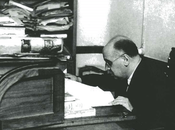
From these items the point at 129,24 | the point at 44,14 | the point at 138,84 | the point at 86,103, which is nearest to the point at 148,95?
the point at 138,84

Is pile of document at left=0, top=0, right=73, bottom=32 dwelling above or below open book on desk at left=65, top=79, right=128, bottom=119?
above

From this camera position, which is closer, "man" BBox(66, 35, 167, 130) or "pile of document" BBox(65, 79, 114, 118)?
"pile of document" BBox(65, 79, 114, 118)

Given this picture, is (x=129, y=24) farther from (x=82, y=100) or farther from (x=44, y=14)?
(x=82, y=100)

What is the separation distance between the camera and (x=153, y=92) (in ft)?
4.86

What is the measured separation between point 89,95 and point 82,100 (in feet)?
0.47

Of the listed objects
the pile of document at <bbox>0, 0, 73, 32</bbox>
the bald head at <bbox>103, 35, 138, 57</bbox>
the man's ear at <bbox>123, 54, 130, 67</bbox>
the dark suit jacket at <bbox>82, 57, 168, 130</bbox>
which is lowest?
the dark suit jacket at <bbox>82, 57, 168, 130</bbox>

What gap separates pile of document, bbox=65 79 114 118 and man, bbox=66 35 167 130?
0.27 ft

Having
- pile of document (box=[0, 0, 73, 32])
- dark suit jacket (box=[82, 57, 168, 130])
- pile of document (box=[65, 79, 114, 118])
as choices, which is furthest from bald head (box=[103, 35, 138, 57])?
pile of document (box=[0, 0, 73, 32])

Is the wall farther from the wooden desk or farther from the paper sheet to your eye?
the wooden desk

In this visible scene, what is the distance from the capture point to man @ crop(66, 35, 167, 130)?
4.36 ft

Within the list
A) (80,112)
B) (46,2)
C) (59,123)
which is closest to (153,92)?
(80,112)

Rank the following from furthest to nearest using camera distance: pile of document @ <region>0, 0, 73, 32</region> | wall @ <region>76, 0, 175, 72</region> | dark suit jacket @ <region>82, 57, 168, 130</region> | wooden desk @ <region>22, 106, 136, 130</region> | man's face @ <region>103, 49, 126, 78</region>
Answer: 1. wall @ <region>76, 0, 175, 72</region>
2. pile of document @ <region>0, 0, 73, 32</region>
3. man's face @ <region>103, 49, 126, 78</region>
4. dark suit jacket @ <region>82, 57, 168, 130</region>
5. wooden desk @ <region>22, 106, 136, 130</region>

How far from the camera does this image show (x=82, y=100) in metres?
1.26

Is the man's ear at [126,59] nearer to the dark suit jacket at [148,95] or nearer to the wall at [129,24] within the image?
the dark suit jacket at [148,95]
